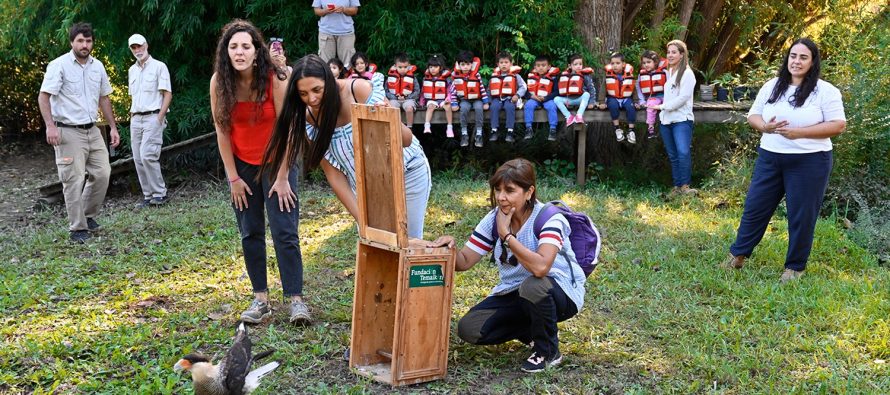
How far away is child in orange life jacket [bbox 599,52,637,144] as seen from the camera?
1003cm

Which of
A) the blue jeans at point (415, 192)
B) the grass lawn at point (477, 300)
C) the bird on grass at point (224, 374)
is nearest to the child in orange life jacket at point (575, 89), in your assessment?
the grass lawn at point (477, 300)

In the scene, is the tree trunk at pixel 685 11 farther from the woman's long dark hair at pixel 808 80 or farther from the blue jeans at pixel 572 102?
the woman's long dark hair at pixel 808 80

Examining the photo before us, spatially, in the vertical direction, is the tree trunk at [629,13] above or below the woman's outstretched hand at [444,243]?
above

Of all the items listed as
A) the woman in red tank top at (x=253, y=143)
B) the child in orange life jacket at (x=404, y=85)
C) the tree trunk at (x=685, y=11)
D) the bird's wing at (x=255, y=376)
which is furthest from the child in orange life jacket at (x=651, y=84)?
the bird's wing at (x=255, y=376)

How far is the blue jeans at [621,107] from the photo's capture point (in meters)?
10.0

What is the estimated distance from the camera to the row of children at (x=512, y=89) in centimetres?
1002

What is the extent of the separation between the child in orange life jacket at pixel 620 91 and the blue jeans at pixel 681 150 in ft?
2.26

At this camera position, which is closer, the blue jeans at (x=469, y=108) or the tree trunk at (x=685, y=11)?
the blue jeans at (x=469, y=108)

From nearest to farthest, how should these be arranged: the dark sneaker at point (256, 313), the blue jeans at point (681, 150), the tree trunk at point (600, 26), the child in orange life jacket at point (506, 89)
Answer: the dark sneaker at point (256, 313) < the blue jeans at point (681, 150) < the child in orange life jacket at point (506, 89) < the tree trunk at point (600, 26)

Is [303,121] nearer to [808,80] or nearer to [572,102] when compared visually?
[808,80]

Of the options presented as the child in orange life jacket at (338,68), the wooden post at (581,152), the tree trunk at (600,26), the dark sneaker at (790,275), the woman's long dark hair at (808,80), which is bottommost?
the dark sneaker at (790,275)

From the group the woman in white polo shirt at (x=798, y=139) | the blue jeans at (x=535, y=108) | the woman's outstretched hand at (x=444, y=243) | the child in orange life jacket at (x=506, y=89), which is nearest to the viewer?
the woman's outstretched hand at (x=444, y=243)

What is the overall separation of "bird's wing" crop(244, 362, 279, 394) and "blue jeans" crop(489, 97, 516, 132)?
645 cm

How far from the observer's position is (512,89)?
10281 millimetres
